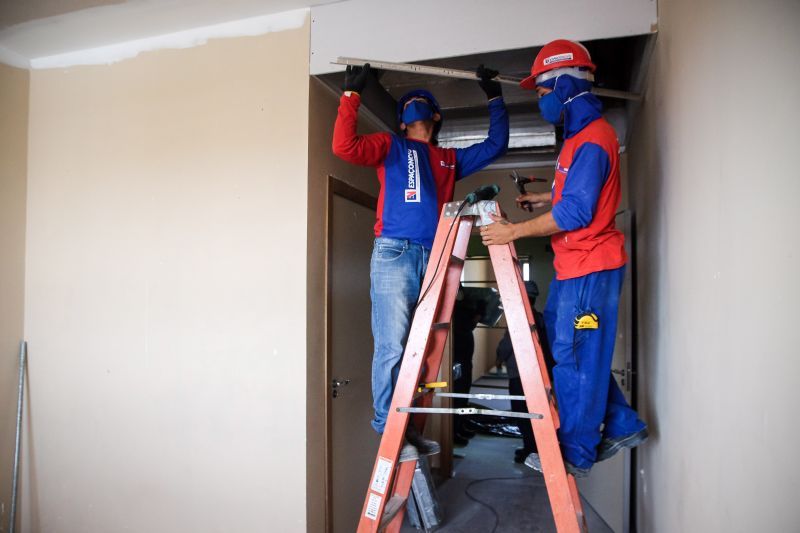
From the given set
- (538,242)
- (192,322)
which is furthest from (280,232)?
(538,242)

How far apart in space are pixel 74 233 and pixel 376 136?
193 cm

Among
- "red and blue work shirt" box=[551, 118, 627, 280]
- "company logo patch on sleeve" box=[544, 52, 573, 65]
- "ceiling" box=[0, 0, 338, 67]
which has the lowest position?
"red and blue work shirt" box=[551, 118, 627, 280]

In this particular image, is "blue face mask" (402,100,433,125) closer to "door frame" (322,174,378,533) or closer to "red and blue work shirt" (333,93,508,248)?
"red and blue work shirt" (333,93,508,248)

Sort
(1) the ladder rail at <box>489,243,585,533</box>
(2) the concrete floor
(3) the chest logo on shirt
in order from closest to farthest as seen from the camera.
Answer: (1) the ladder rail at <box>489,243,585,533</box> < (3) the chest logo on shirt < (2) the concrete floor

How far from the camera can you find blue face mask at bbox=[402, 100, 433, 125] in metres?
2.18

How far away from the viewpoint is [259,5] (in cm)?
234

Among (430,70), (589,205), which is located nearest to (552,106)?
(589,205)

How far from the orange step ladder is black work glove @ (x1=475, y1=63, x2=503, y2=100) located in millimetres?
697

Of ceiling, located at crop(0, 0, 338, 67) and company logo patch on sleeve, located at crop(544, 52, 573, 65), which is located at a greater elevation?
ceiling, located at crop(0, 0, 338, 67)

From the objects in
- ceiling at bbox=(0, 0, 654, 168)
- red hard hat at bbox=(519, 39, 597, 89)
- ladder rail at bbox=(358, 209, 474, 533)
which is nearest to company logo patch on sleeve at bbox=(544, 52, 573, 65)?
red hard hat at bbox=(519, 39, 597, 89)

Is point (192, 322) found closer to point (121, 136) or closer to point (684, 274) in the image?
point (121, 136)

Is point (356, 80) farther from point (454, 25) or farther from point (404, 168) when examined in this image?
point (454, 25)

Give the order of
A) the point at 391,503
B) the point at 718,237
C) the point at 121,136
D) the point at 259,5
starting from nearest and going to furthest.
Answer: the point at 718,237
the point at 391,503
the point at 259,5
the point at 121,136

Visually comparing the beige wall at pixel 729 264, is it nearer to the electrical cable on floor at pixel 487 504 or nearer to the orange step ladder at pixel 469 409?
the orange step ladder at pixel 469 409
